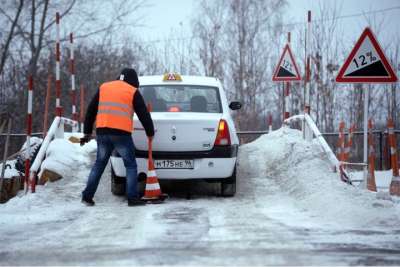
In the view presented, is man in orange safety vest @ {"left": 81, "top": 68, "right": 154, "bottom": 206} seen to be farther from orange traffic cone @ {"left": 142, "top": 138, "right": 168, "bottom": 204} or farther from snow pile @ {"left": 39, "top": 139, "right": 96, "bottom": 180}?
snow pile @ {"left": 39, "top": 139, "right": 96, "bottom": 180}

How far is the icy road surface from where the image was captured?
212 inches

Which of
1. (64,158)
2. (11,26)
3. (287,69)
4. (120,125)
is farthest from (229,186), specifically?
(11,26)

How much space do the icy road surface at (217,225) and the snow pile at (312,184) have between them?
0.02 metres

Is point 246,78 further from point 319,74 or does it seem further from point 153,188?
point 153,188

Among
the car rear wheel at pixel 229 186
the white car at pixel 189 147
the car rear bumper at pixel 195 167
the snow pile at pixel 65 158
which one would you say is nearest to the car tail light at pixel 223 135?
the white car at pixel 189 147

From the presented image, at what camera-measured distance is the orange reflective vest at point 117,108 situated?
830 cm

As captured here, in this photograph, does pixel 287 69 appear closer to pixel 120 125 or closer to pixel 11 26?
pixel 120 125

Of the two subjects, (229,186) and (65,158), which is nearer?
(229,186)

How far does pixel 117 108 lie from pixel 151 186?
3.77ft

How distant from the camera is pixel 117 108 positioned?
328 inches

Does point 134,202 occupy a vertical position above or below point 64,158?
below

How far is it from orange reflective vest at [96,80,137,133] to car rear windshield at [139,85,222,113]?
80 cm

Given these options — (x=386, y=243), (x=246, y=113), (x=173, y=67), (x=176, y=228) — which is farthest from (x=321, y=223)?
(x=173, y=67)

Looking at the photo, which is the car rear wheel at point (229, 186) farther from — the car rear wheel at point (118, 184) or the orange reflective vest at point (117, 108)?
the orange reflective vest at point (117, 108)
